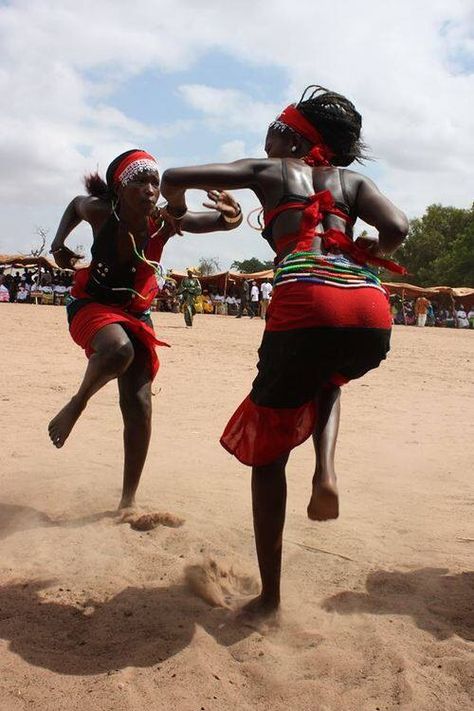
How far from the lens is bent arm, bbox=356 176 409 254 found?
2596mm

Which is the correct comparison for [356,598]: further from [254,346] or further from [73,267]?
[254,346]

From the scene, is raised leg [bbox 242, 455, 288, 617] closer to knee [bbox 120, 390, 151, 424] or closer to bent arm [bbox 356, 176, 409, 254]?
bent arm [bbox 356, 176, 409, 254]

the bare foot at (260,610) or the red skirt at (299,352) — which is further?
the bare foot at (260,610)

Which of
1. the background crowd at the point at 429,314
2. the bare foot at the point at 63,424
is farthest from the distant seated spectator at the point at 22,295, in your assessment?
the bare foot at the point at 63,424

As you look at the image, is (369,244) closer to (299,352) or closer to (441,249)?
(299,352)

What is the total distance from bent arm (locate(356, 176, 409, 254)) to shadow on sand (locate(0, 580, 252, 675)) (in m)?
1.54

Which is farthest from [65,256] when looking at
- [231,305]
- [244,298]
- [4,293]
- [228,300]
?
[231,305]

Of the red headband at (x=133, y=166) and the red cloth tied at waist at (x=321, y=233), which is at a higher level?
the red headband at (x=133, y=166)

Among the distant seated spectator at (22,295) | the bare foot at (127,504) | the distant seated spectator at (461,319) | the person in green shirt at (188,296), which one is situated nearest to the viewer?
the bare foot at (127,504)

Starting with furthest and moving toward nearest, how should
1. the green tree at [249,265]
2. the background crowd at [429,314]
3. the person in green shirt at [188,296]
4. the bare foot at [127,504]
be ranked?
the green tree at [249,265] < the background crowd at [429,314] < the person in green shirt at [188,296] < the bare foot at [127,504]

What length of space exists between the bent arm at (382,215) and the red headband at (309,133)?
21cm

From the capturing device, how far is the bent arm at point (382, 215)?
2596mm

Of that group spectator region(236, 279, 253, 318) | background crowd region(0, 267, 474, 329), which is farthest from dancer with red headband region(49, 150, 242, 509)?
spectator region(236, 279, 253, 318)

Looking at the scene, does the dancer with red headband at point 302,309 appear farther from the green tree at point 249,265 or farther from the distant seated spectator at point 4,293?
the green tree at point 249,265
